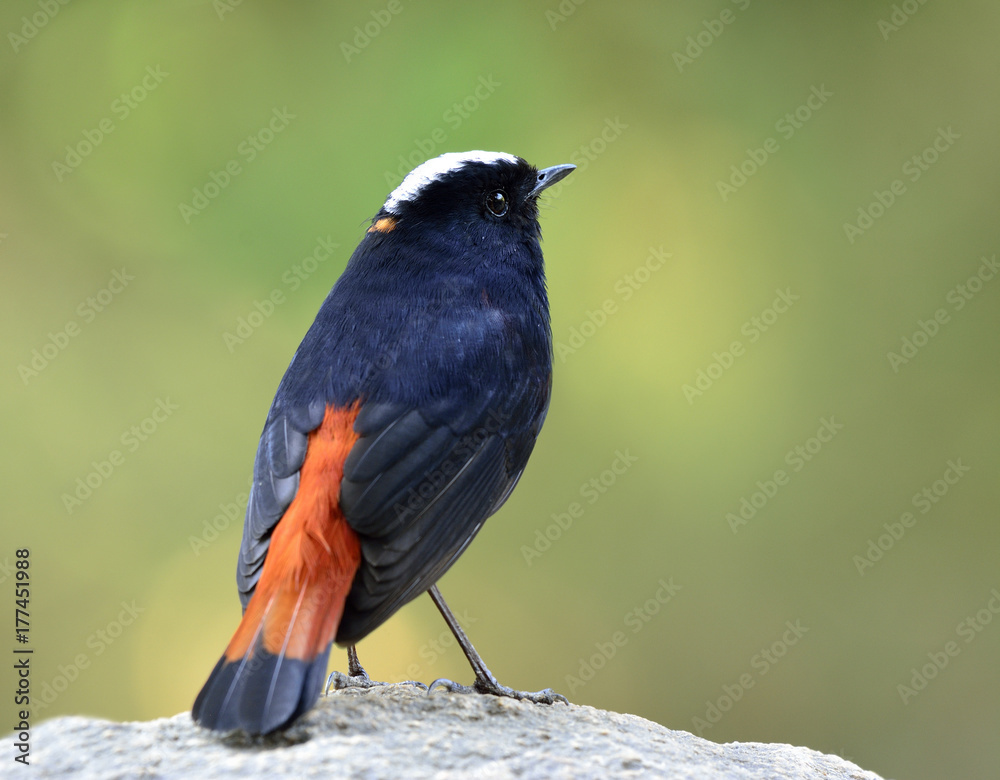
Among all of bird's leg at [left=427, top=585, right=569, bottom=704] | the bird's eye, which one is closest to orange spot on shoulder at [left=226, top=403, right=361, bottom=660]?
bird's leg at [left=427, top=585, right=569, bottom=704]

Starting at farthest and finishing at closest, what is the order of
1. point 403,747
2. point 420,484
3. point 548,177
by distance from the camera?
point 548,177
point 420,484
point 403,747

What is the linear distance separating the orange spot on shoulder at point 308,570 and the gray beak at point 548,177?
154 cm

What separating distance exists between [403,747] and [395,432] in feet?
2.99

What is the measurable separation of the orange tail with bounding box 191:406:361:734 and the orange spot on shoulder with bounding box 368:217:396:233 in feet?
3.81

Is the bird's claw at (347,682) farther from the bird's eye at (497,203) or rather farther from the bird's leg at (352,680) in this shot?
the bird's eye at (497,203)

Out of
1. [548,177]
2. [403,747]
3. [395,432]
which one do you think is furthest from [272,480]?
[548,177]

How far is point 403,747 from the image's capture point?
240 cm

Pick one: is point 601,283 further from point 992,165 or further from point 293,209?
point 992,165

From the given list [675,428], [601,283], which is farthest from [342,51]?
[675,428]

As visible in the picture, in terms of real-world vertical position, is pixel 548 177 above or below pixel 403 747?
above

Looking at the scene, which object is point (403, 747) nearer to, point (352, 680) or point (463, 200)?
point (352, 680)

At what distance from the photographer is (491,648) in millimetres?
5840

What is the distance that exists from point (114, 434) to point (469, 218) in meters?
3.29

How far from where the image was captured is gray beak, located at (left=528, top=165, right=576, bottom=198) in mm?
4008
